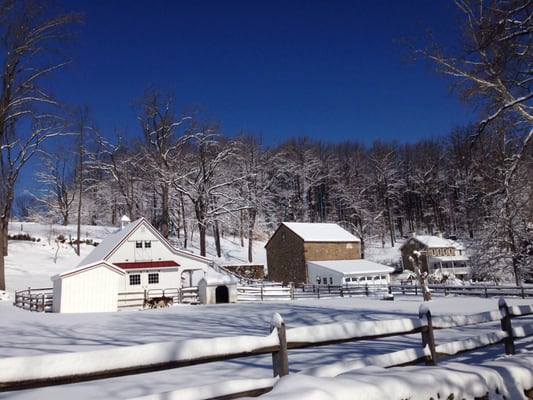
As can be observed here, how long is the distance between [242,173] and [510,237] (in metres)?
44.1

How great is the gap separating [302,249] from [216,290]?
17891 mm

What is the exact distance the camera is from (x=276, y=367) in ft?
13.1

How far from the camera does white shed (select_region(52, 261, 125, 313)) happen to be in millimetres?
23406

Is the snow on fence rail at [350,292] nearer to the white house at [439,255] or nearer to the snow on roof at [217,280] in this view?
the snow on roof at [217,280]

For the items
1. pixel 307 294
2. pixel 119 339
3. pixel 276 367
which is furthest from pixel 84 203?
pixel 276 367

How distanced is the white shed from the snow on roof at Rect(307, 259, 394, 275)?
75.0 ft

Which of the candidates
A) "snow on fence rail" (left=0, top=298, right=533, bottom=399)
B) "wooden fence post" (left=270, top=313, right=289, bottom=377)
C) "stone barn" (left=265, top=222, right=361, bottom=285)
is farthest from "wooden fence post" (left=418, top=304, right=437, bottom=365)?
"stone barn" (left=265, top=222, right=361, bottom=285)

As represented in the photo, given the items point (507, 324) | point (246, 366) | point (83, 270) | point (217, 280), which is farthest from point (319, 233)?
point (507, 324)

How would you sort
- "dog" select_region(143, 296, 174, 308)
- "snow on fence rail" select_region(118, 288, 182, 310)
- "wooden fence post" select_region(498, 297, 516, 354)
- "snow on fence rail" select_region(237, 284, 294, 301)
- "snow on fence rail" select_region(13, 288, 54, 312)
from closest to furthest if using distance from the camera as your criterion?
"wooden fence post" select_region(498, 297, 516, 354), "snow on fence rail" select_region(13, 288, 54, 312), "dog" select_region(143, 296, 174, 308), "snow on fence rail" select_region(118, 288, 182, 310), "snow on fence rail" select_region(237, 284, 294, 301)

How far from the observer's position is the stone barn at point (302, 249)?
148ft

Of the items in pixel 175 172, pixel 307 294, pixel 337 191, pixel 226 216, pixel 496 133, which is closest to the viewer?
pixel 496 133

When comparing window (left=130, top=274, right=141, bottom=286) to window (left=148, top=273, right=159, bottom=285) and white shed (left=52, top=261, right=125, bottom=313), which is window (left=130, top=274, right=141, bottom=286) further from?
white shed (left=52, top=261, right=125, bottom=313)

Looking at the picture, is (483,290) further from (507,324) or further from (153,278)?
(507,324)

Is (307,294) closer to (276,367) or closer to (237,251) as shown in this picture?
(237,251)
